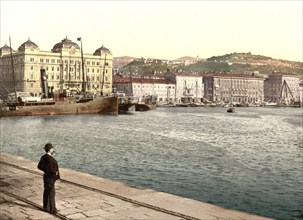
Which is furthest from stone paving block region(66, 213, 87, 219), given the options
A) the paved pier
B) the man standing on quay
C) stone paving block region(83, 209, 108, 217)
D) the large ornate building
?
the large ornate building

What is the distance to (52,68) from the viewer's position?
440 ft

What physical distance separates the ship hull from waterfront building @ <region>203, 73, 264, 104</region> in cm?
9595

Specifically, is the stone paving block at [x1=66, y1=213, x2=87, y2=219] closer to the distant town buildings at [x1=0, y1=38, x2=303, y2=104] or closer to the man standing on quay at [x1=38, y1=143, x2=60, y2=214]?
the man standing on quay at [x1=38, y1=143, x2=60, y2=214]

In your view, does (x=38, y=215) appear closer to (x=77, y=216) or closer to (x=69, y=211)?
(x=69, y=211)

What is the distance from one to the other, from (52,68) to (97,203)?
128m

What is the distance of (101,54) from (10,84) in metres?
30.2

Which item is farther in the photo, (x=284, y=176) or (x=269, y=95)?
(x=269, y=95)

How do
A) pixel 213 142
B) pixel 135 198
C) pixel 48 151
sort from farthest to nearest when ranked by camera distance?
pixel 213 142 < pixel 135 198 < pixel 48 151

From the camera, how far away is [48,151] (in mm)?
9594

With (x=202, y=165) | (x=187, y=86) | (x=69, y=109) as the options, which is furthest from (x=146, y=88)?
(x=202, y=165)

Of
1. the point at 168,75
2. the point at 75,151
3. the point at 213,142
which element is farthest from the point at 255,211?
the point at 168,75

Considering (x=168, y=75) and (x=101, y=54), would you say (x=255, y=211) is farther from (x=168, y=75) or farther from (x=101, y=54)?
(x=168, y=75)

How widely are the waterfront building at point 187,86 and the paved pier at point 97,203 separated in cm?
15116

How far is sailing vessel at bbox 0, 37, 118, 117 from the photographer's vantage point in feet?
245
